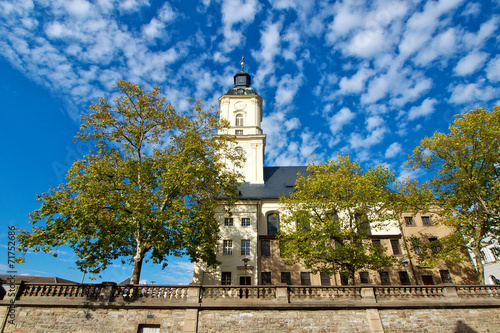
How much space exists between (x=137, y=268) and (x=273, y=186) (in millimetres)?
18653

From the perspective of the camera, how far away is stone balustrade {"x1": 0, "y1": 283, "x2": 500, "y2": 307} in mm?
14211

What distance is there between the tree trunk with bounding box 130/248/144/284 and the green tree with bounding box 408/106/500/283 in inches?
744

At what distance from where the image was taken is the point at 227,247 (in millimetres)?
26891

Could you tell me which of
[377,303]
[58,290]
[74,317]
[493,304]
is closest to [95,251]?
[58,290]

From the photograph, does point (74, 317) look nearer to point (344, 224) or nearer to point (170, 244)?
point (170, 244)

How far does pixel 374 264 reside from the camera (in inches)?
761

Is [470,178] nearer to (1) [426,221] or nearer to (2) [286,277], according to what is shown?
(1) [426,221]

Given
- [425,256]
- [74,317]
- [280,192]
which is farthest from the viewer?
[280,192]

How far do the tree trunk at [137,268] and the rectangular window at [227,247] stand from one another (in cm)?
1067

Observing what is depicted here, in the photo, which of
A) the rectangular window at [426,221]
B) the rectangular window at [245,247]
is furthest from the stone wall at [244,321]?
the rectangular window at [426,221]

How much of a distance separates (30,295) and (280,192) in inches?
866

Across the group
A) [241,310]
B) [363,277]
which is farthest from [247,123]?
[241,310]

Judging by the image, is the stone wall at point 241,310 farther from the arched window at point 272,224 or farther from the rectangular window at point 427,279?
the arched window at point 272,224

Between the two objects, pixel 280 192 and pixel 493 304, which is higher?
pixel 280 192
